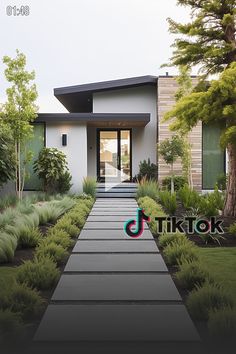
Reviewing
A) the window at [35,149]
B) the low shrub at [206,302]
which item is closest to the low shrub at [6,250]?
the low shrub at [206,302]

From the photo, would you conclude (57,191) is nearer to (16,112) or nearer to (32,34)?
(16,112)

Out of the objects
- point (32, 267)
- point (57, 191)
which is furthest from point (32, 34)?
point (57, 191)

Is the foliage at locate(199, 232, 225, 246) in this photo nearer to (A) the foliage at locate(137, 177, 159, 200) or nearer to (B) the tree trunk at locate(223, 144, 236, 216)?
(B) the tree trunk at locate(223, 144, 236, 216)

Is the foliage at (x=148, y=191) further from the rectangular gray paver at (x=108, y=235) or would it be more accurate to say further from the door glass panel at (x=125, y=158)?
the rectangular gray paver at (x=108, y=235)

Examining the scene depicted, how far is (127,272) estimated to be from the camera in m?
4.78

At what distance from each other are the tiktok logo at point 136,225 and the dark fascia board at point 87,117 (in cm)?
605

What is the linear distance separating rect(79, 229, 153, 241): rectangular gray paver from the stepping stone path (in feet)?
2.03

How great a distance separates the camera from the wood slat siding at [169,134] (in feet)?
50.6

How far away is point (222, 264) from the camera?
5.32 metres

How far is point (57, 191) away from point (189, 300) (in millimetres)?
11118

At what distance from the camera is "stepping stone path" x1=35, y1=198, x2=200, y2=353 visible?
2.97 metres

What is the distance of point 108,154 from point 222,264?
12676 mm

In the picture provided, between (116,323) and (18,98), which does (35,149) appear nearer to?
(18,98)

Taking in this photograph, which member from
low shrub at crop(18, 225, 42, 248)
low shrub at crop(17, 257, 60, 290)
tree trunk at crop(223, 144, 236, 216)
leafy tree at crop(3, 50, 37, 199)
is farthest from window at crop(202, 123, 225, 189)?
low shrub at crop(17, 257, 60, 290)
